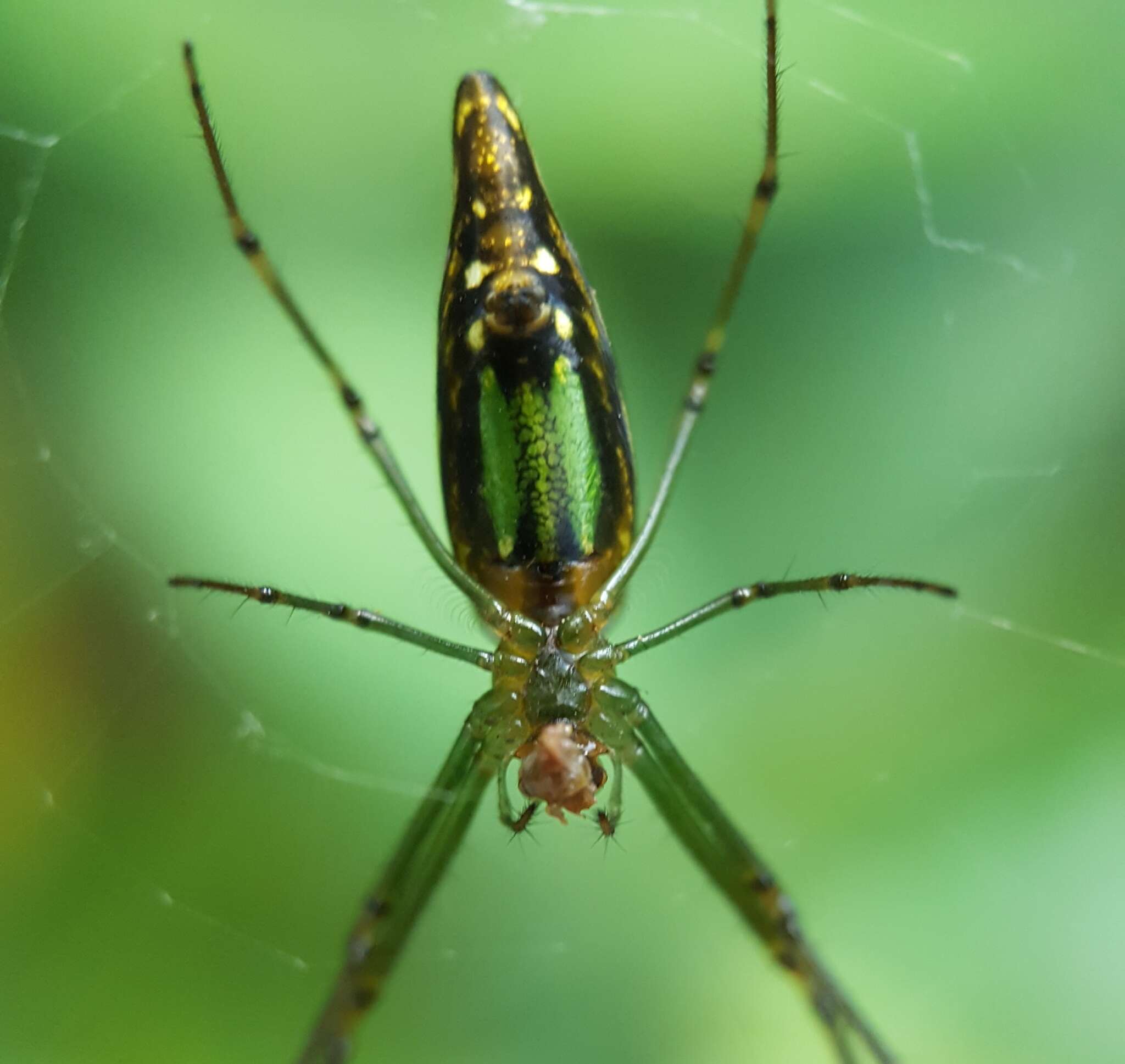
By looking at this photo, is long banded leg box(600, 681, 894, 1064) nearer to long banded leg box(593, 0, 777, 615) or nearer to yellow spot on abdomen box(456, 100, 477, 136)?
long banded leg box(593, 0, 777, 615)

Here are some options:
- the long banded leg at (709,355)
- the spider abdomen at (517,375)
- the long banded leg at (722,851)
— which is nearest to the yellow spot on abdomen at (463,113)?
the spider abdomen at (517,375)

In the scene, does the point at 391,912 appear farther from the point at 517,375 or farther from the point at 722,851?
the point at 517,375

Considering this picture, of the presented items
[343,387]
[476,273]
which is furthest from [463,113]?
[343,387]

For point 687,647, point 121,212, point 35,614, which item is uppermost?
point 121,212

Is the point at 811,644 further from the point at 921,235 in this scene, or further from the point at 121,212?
the point at 121,212

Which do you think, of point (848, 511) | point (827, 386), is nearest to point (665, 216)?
point (827, 386)

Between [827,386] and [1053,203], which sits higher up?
[1053,203]
